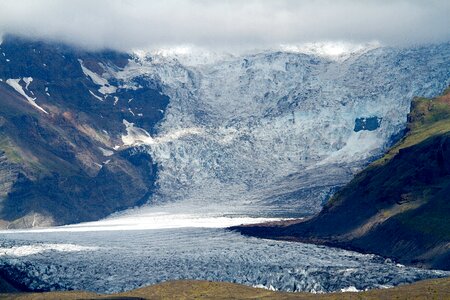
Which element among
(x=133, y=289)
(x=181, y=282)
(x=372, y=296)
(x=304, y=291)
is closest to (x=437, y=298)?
(x=372, y=296)

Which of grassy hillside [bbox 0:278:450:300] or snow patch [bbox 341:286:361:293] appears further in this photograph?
snow patch [bbox 341:286:361:293]

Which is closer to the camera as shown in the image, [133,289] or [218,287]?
[218,287]

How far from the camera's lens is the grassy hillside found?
6344 inches

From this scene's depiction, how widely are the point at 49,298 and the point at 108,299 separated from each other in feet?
49.6

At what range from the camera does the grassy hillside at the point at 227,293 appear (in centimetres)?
16112

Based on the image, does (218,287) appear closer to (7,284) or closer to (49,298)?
(49,298)

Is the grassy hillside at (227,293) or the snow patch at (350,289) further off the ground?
the grassy hillside at (227,293)

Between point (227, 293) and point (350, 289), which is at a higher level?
point (227, 293)

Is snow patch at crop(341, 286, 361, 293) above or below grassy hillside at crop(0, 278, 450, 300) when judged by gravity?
below

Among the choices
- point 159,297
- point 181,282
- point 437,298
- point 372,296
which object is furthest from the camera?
point 181,282

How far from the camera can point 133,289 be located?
19550cm

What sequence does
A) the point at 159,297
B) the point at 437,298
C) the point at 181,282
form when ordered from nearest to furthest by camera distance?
the point at 437,298
the point at 159,297
the point at 181,282

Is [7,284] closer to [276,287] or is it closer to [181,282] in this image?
[181,282]

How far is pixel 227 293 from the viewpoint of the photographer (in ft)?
584
